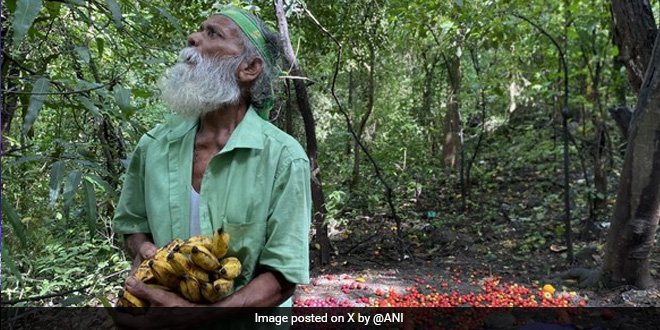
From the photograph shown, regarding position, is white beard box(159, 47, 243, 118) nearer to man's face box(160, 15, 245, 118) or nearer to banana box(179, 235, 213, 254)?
man's face box(160, 15, 245, 118)

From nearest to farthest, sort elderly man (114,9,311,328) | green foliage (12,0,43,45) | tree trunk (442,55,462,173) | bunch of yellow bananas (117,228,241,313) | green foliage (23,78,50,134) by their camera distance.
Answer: green foliage (12,0,43,45)
green foliage (23,78,50,134)
bunch of yellow bananas (117,228,241,313)
elderly man (114,9,311,328)
tree trunk (442,55,462,173)

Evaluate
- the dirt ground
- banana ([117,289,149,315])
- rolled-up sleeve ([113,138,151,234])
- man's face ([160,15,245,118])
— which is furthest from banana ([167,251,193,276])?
the dirt ground

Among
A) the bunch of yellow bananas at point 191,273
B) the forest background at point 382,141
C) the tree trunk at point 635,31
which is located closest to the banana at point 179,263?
the bunch of yellow bananas at point 191,273

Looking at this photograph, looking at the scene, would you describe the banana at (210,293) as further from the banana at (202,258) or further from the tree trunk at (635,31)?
the tree trunk at (635,31)

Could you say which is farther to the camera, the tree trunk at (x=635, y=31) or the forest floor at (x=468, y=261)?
the forest floor at (x=468, y=261)

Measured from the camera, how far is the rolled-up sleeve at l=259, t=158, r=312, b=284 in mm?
1386

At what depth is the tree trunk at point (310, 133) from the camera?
12.9 ft

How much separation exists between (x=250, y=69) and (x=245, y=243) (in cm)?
59

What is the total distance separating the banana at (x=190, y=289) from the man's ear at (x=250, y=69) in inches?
26.2

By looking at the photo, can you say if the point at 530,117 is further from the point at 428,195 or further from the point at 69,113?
the point at 69,113

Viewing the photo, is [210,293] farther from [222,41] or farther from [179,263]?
[222,41]

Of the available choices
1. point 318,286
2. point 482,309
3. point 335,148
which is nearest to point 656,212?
point 482,309

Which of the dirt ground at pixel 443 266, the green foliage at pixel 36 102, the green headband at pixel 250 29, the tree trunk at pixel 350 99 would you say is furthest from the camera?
the tree trunk at pixel 350 99

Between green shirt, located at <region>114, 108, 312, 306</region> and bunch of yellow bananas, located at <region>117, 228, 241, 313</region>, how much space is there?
0.30 feet
